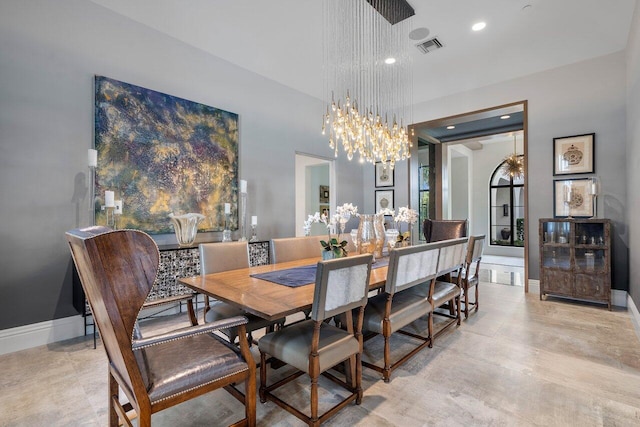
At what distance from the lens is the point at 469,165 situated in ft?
30.0

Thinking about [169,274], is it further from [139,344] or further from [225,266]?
[139,344]

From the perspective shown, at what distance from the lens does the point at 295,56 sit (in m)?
4.09

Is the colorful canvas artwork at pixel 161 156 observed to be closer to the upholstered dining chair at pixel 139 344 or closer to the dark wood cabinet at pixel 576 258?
the upholstered dining chair at pixel 139 344

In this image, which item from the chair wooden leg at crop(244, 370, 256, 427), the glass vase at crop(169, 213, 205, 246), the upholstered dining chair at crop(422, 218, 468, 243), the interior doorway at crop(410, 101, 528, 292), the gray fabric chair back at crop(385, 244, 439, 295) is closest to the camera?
the chair wooden leg at crop(244, 370, 256, 427)

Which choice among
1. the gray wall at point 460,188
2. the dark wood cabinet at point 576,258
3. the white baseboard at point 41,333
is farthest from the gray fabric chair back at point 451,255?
the gray wall at point 460,188

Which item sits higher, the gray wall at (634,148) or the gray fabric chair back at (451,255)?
the gray wall at (634,148)

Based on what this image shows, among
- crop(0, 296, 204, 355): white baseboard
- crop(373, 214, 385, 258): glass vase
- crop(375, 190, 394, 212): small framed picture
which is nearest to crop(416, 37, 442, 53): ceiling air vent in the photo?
crop(373, 214, 385, 258): glass vase

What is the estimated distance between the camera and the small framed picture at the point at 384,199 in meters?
6.15

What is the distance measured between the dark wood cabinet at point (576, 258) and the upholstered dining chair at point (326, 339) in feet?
11.7

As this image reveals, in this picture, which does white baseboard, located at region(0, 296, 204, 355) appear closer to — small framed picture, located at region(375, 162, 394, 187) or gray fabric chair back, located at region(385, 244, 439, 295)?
gray fabric chair back, located at region(385, 244, 439, 295)

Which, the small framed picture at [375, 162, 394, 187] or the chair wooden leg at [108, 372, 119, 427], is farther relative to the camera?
the small framed picture at [375, 162, 394, 187]

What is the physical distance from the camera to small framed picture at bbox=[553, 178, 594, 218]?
13.2 feet

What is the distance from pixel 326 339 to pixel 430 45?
371cm

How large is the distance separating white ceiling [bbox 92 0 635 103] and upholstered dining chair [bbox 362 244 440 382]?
8.25 ft
